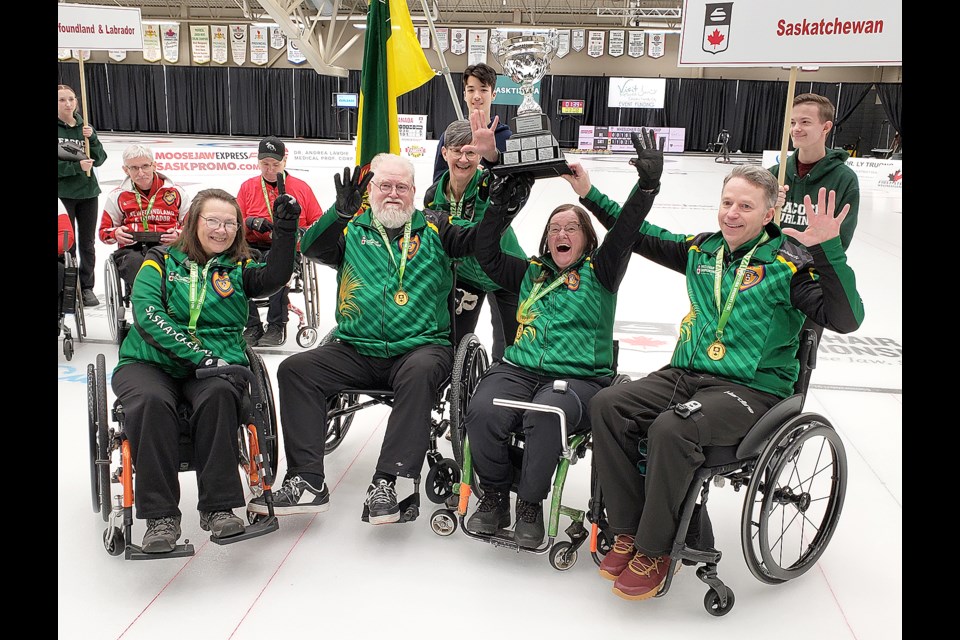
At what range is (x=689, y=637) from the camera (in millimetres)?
1974

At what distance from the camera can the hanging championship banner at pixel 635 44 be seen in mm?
22516

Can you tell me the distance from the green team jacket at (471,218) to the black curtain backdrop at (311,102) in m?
20.7

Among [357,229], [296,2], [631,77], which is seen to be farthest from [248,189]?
[631,77]

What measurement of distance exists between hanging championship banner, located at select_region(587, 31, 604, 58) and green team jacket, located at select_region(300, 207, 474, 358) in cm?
2203

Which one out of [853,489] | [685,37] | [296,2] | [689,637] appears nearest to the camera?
[689,637]

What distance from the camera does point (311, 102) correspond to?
23.8 metres

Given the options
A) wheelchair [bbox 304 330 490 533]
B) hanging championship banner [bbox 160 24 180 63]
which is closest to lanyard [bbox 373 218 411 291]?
wheelchair [bbox 304 330 490 533]

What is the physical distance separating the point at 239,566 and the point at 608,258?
143 centimetres

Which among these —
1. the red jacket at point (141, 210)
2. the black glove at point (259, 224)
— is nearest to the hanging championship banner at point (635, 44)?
the black glove at point (259, 224)

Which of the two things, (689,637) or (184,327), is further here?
(184,327)

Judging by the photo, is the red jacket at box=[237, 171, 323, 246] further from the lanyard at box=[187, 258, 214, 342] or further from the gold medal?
the gold medal

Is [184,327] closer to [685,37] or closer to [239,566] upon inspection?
[239,566]

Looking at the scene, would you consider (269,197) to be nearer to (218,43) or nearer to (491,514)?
(491,514)

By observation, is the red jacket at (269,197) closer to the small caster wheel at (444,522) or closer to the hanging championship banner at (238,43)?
the small caster wheel at (444,522)
